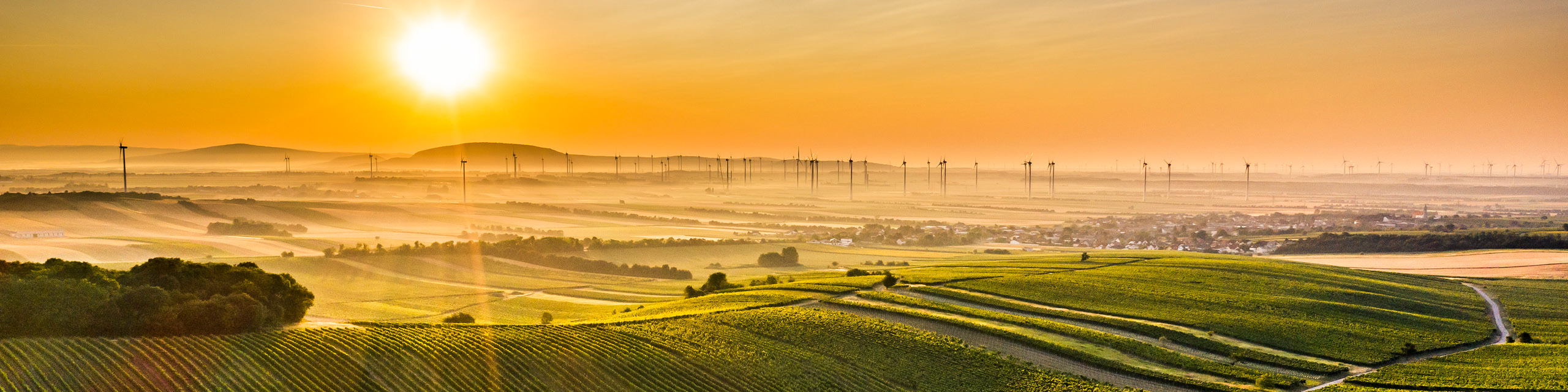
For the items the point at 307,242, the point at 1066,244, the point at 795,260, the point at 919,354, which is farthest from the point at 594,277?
the point at 1066,244

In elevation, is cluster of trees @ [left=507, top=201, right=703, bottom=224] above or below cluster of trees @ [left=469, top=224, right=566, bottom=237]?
above

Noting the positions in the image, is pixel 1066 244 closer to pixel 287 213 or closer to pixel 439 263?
pixel 439 263

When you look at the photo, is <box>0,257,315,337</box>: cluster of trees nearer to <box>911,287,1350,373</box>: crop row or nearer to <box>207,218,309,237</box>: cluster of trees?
<box>911,287,1350,373</box>: crop row

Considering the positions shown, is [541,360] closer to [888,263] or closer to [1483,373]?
[1483,373]

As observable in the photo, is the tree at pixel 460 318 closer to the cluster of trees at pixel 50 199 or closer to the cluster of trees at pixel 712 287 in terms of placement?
the cluster of trees at pixel 712 287

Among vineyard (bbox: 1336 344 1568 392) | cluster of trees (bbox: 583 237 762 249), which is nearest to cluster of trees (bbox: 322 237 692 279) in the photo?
cluster of trees (bbox: 583 237 762 249)

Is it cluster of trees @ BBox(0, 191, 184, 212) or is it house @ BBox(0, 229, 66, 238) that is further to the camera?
cluster of trees @ BBox(0, 191, 184, 212)

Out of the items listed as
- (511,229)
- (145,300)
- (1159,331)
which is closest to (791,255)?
(511,229)
